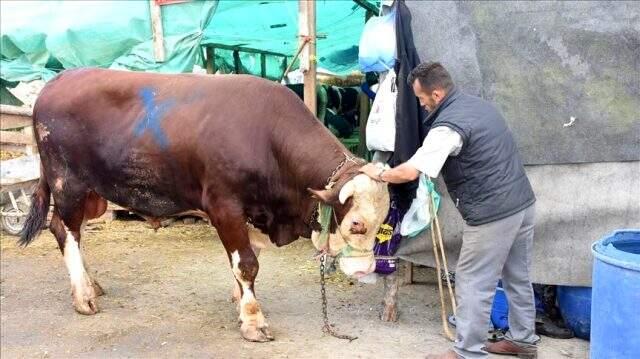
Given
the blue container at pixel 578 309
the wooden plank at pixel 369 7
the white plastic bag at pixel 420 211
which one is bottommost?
the blue container at pixel 578 309

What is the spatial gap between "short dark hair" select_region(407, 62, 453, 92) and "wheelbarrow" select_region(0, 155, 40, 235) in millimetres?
5575

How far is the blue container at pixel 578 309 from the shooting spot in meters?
4.43

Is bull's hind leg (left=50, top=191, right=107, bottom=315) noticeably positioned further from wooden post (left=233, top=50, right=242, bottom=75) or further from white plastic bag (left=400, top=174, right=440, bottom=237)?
wooden post (left=233, top=50, right=242, bottom=75)

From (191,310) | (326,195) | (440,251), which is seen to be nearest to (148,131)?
(191,310)

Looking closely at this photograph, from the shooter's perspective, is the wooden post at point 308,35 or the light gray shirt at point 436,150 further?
the wooden post at point 308,35

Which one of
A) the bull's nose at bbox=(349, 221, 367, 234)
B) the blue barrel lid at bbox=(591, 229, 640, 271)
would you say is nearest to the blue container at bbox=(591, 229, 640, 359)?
the blue barrel lid at bbox=(591, 229, 640, 271)

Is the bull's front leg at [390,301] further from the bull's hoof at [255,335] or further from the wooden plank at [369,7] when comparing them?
the wooden plank at [369,7]

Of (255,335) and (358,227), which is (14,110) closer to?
(255,335)

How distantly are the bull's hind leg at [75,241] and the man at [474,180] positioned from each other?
280 cm

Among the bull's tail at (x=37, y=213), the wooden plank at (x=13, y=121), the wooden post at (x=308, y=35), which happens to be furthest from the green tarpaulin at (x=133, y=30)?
the bull's tail at (x=37, y=213)

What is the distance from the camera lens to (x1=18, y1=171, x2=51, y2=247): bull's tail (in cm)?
565

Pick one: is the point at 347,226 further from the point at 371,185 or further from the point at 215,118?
the point at 215,118

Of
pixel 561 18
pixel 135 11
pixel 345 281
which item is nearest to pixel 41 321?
pixel 345 281

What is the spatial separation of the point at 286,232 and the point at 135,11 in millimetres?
3681
